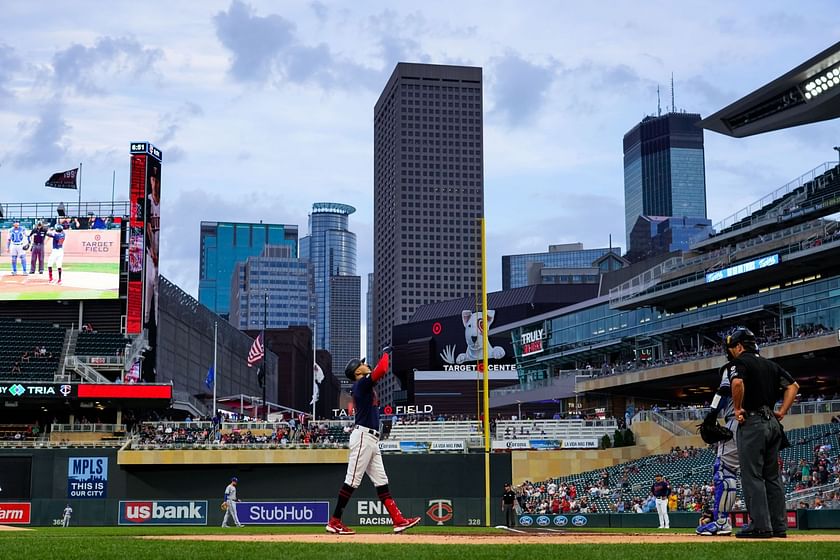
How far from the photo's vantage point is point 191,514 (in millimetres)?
46312

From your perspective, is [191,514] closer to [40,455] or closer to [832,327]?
[40,455]

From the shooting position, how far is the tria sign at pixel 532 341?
8231 cm

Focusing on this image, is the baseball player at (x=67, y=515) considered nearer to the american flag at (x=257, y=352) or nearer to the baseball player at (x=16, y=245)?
the american flag at (x=257, y=352)

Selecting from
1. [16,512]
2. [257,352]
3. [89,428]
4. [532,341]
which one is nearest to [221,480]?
[89,428]

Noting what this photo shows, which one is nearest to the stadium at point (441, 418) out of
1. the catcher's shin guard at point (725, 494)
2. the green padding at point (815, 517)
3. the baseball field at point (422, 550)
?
the green padding at point (815, 517)

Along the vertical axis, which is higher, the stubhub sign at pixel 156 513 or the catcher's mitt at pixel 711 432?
the catcher's mitt at pixel 711 432

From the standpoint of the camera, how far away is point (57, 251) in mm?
61031

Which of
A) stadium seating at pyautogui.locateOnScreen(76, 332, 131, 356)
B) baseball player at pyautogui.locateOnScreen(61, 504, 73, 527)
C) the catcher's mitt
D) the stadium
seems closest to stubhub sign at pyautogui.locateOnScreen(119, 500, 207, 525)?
the stadium

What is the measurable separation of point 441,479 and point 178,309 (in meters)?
41.1

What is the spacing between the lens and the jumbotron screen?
60.6 meters

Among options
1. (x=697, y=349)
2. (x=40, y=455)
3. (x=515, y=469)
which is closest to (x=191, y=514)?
(x=40, y=455)

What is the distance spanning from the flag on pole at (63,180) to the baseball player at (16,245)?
5407 mm

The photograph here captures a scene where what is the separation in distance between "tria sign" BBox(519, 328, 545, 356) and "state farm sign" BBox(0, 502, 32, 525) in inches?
1737

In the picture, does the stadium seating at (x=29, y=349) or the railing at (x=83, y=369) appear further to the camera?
the stadium seating at (x=29, y=349)
